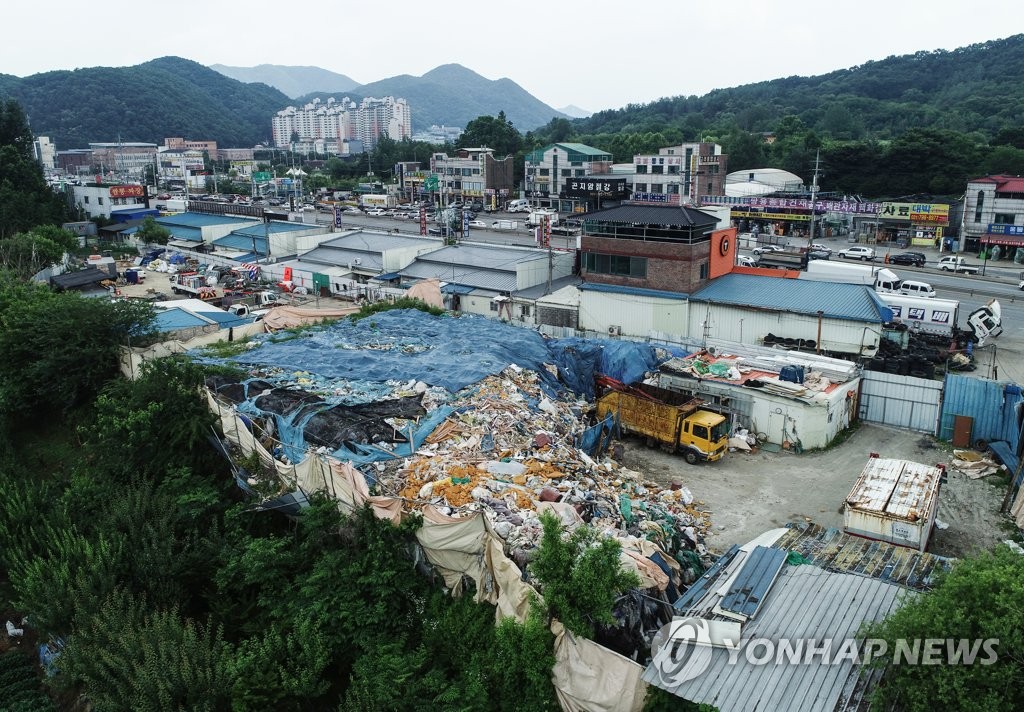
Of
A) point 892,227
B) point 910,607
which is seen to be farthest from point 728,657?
point 892,227

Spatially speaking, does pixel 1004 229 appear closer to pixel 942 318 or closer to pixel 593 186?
pixel 942 318

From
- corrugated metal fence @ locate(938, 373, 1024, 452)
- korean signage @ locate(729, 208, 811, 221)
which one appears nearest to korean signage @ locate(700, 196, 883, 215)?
korean signage @ locate(729, 208, 811, 221)

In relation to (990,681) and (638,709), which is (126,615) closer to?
(638,709)

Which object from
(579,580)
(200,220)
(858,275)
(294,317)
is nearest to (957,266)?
(858,275)

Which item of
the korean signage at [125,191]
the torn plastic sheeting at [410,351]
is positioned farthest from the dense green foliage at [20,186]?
the torn plastic sheeting at [410,351]

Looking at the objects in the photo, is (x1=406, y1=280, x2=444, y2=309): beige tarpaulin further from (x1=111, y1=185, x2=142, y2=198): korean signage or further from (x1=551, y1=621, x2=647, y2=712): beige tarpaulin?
(x1=111, y1=185, x2=142, y2=198): korean signage

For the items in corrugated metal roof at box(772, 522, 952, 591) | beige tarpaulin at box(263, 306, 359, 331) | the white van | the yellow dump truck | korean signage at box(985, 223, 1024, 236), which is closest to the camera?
corrugated metal roof at box(772, 522, 952, 591)
